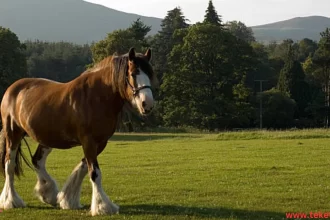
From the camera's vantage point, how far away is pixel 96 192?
895cm

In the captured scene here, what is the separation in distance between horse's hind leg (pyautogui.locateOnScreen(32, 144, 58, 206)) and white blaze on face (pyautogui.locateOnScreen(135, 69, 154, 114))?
2974mm

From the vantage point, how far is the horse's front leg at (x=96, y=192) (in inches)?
348

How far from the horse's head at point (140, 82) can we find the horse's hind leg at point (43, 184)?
2779 mm

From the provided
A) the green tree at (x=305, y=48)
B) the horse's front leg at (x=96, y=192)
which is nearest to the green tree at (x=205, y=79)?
the green tree at (x=305, y=48)

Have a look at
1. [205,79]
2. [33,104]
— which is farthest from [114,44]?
[33,104]

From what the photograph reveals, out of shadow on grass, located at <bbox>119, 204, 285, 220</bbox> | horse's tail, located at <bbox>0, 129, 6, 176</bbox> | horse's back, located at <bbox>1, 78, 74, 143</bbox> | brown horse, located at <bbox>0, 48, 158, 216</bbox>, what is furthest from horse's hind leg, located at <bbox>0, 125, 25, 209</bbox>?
shadow on grass, located at <bbox>119, 204, 285, 220</bbox>

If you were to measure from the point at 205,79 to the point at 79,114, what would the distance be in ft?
187

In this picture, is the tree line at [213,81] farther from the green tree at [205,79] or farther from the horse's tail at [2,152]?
the horse's tail at [2,152]

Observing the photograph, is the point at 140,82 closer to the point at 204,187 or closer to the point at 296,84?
the point at 204,187

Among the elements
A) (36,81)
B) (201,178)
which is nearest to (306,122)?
(201,178)

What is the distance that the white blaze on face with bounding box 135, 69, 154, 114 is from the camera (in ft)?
27.1

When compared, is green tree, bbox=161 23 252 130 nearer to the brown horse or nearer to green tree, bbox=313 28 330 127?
green tree, bbox=313 28 330 127

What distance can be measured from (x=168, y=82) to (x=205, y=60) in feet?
18.3

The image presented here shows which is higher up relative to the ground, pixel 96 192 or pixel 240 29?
pixel 240 29
